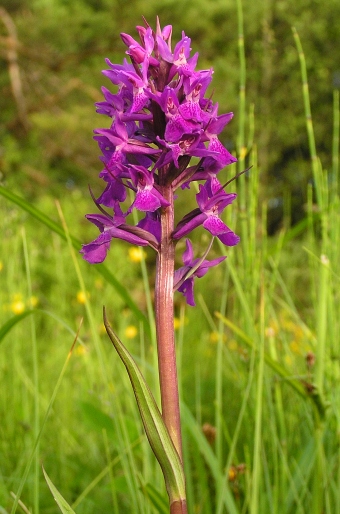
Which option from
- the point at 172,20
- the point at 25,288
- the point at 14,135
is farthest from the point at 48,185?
the point at 25,288

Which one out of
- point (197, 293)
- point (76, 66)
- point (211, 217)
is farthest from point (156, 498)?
point (76, 66)

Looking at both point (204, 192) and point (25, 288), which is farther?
point (25, 288)

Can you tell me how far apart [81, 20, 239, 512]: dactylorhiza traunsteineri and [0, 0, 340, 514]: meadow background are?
23cm

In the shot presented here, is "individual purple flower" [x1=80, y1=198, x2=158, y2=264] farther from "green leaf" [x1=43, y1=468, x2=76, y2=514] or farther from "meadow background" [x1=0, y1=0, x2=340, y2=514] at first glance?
"green leaf" [x1=43, y1=468, x2=76, y2=514]

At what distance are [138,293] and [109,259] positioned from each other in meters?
0.65

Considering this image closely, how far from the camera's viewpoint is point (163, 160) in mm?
1003

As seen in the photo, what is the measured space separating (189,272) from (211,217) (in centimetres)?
11

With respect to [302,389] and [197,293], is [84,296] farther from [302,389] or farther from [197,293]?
[197,293]

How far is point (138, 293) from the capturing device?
22.5 feet

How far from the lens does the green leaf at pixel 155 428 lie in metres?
0.87

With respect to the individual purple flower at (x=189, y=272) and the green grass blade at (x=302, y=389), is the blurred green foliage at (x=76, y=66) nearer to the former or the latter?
the green grass blade at (x=302, y=389)

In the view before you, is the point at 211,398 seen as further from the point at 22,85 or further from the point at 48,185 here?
the point at 22,85

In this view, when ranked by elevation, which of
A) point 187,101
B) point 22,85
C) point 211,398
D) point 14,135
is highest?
point 22,85

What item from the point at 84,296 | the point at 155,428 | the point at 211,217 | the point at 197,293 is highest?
the point at 197,293
